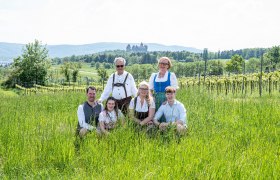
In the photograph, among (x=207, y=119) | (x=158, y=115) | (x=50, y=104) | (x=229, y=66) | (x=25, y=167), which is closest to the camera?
(x=25, y=167)

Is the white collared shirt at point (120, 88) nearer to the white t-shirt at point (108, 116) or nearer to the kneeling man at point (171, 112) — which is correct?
the white t-shirt at point (108, 116)

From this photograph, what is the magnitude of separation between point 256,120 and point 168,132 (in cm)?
243

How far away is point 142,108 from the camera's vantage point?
673 cm

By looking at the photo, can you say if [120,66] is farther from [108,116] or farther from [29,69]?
[29,69]

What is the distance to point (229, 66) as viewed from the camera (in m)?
68.0

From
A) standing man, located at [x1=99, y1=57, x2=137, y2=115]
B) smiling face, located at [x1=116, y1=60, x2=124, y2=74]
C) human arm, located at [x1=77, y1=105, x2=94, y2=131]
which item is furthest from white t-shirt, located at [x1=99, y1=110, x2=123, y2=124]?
smiling face, located at [x1=116, y1=60, x2=124, y2=74]

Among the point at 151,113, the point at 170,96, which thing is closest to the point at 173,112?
the point at 170,96

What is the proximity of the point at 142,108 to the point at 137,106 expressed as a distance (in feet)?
0.36

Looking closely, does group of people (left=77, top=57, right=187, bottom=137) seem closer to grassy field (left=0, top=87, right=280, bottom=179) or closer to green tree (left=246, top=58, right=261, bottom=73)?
grassy field (left=0, top=87, right=280, bottom=179)

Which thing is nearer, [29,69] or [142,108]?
[142,108]

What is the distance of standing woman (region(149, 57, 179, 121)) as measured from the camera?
6711mm

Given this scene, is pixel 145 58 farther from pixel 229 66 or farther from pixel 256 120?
pixel 256 120

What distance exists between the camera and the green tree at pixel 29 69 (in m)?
60.3

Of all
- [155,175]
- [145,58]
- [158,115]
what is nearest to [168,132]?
[158,115]
